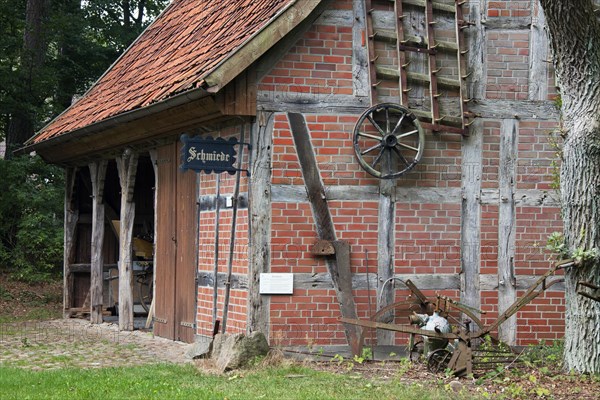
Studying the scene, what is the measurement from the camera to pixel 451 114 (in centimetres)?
1152

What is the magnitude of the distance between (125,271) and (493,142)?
5890 mm

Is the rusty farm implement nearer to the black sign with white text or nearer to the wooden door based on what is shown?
the black sign with white text

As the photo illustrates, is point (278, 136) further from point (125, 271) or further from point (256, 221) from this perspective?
point (125, 271)

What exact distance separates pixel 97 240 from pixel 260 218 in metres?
5.92

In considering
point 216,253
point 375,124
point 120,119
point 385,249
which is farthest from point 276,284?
point 120,119

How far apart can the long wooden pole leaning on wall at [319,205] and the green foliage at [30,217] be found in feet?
39.2

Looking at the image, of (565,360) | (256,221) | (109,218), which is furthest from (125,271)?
(565,360)

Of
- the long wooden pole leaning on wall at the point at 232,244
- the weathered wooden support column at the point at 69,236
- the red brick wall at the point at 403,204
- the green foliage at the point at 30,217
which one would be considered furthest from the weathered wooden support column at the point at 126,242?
the green foliage at the point at 30,217

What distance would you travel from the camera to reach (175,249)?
13.4 m

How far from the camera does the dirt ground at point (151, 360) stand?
30.1 feet

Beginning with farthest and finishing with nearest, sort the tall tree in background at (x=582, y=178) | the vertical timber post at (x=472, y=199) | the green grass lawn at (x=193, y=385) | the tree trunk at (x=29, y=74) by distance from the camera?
the tree trunk at (x=29, y=74) < the vertical timber post at (x=472, y=199) < the tall tree in background at (x=582, y=178) < the green grass lawn at (x=193, y=385)

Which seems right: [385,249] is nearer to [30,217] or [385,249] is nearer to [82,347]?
[82,347]

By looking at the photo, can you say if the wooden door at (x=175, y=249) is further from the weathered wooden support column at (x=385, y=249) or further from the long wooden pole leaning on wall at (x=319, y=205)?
the weathered wooden support column at (x=385, y=249)

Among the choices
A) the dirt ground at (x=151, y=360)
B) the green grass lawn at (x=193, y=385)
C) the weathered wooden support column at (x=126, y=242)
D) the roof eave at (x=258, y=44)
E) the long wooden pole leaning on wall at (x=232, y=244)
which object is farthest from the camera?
the weathered wooden support column at (x=126, y=242)
